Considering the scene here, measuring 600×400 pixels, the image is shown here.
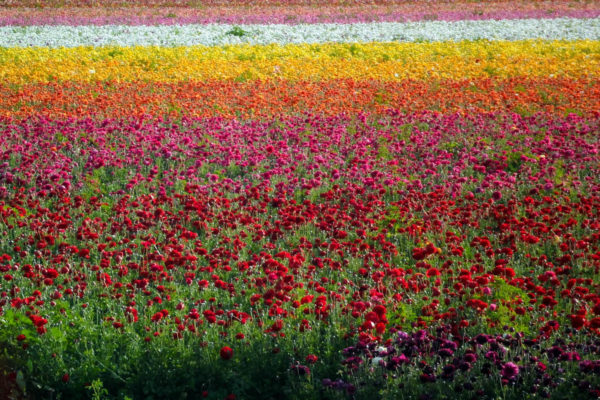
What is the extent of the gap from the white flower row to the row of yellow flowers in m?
1.85

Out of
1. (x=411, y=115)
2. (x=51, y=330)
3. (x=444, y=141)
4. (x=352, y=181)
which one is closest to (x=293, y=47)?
(x=411, y=115)

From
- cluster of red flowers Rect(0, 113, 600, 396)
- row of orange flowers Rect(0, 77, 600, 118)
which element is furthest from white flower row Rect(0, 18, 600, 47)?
cluster of red flowers Rect(0, 113, 600, 396)

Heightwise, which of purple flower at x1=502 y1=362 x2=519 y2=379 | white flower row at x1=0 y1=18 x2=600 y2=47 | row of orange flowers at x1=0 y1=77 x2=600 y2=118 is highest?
white flower row at x1=0 y1=18 x2=600 y2=47

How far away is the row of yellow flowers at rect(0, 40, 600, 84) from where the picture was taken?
51.2 ft

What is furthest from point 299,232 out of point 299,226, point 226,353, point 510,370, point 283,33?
point 283,33

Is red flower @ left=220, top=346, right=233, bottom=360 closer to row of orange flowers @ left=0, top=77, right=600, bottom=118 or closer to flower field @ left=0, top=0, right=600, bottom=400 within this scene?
flower field @ left=0, top=0, right=600, bottom=400

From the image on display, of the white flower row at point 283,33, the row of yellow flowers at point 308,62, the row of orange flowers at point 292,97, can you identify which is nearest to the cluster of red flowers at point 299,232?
the row of orange flowers at point 292,97

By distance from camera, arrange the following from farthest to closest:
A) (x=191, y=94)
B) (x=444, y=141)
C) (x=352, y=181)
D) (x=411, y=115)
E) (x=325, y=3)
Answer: (x=325, y=3)
(x=191, y=94)
(x=411, y=115)
(x=444, y=141)
(x=352, y=181)

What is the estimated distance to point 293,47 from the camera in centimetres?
1988

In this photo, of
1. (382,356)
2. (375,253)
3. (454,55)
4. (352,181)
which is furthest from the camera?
(454,55)

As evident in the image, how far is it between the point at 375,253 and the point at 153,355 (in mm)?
2252

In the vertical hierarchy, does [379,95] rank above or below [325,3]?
below

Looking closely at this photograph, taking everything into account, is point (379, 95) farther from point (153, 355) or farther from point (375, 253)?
point (153, 355)

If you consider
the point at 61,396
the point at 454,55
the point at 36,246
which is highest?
the point at 454,55
